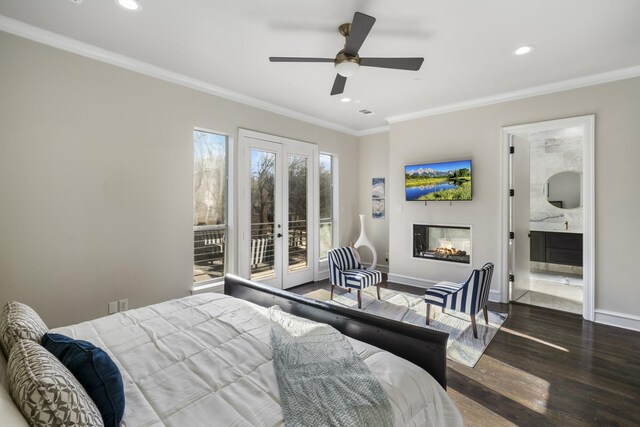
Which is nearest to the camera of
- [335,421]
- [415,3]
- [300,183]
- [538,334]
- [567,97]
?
[335,421]

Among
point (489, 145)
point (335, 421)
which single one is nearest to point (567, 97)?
point (489, 145)

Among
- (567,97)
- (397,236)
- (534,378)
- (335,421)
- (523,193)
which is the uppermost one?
(567,97)

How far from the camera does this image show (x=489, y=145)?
4.20 meters

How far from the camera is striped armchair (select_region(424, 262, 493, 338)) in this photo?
Result: 2939 mm

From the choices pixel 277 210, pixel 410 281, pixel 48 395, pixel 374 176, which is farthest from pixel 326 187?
pixel 48 395

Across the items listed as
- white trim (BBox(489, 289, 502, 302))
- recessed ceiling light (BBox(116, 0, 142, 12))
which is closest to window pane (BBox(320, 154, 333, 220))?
white trim (BBox(489, 289, 502, 302))

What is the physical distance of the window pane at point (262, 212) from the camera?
4258 millimetres

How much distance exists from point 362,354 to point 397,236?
3805 millimetres

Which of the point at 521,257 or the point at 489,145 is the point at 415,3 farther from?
the point at 521,257

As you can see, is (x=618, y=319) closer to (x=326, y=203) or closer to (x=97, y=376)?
(x=326, y=203)

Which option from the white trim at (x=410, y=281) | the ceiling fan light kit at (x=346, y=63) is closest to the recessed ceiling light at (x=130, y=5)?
the ceiling fan light kit at (x=346, y=63)

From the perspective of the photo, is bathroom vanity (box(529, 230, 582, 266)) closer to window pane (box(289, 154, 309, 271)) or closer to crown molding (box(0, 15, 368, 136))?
window pane (box(289, 154, 309, 271))

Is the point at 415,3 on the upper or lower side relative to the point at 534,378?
upper

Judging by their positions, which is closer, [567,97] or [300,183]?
[567,97]
